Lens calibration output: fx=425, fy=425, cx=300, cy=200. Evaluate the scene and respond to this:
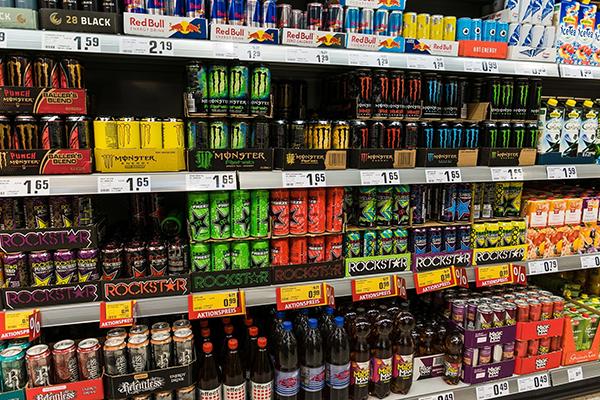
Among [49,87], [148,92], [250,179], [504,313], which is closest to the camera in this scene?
[49,87]

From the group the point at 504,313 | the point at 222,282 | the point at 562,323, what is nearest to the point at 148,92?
the point at 222,282

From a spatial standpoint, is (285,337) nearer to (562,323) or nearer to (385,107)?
(385,107)

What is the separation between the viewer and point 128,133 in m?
1.55

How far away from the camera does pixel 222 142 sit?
164 centimetres

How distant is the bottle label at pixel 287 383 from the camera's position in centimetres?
170

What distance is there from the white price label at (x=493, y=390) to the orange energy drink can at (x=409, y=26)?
1.62 meters

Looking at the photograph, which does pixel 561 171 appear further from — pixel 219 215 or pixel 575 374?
pixel 219 215

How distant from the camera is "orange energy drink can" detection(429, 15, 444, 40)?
1.89 metres

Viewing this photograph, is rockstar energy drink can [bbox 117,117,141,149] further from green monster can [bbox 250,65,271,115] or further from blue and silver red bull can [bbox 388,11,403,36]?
blue and silver red bull can [bbox 388,11,403,36]

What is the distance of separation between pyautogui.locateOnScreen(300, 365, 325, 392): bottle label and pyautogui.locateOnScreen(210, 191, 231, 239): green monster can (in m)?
0.64

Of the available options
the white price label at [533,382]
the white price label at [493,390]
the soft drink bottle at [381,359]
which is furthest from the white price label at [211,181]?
the white price label at [533,382]

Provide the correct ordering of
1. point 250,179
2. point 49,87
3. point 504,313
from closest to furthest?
1. point 49,87
2. point 250,179
3. point 504,313

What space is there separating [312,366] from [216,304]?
1.55 feet

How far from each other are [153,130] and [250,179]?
40 cm
